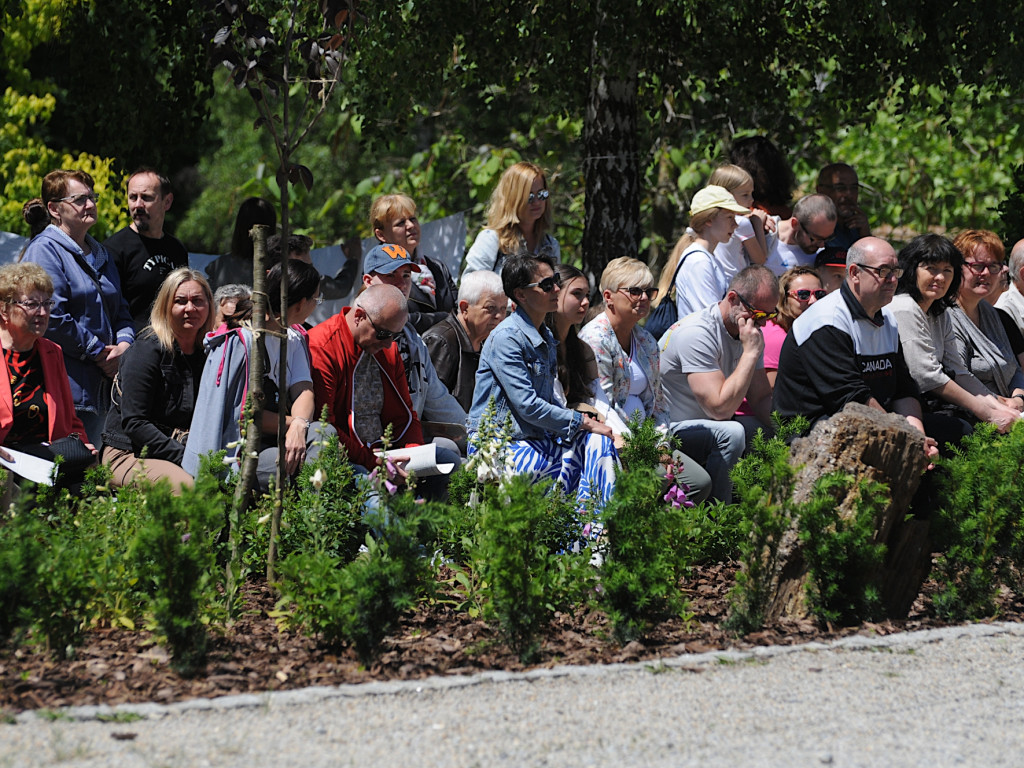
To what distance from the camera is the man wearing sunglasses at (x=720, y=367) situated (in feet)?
23.1

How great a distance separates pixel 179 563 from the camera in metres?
4.36

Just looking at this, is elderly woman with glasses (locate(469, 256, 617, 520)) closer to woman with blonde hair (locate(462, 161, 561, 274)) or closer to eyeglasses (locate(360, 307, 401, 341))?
eyeglasses (locate(360, 307, 401, 341))

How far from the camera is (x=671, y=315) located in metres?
8.05

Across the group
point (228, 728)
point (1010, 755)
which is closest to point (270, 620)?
point (228, 728)

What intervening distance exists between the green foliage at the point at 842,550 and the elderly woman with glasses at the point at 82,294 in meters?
3.92

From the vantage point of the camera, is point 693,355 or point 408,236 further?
point 408,236

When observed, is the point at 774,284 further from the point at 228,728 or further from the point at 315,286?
the point at 228,728

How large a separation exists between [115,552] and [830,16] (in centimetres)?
617

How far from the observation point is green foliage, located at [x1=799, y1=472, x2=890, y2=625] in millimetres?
5020

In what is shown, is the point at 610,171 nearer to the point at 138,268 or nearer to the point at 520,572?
the point at 138,268

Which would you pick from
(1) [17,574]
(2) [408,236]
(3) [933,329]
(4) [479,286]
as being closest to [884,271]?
(3) [933,329]

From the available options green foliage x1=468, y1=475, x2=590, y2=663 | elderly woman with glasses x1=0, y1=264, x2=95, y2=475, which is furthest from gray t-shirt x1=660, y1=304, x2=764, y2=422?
elderly woman with glasses x1=0, y1=264, x2=95, y2=475

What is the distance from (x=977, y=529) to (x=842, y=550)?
0.89m

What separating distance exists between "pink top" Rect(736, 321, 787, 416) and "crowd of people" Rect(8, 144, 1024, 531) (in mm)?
13
